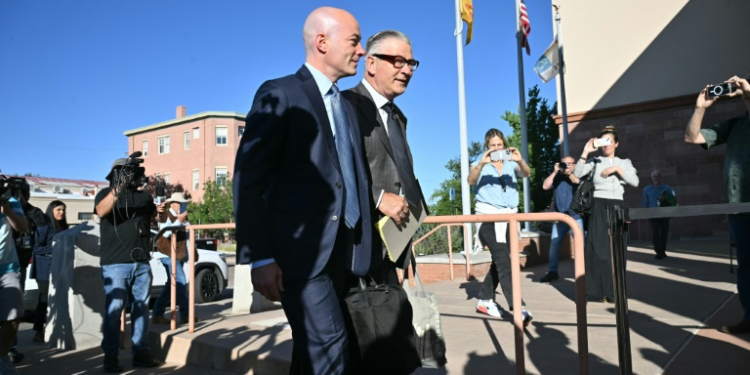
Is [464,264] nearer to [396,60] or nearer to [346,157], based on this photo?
[396,60]

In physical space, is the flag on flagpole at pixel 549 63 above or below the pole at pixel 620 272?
above

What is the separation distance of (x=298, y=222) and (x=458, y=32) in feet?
36.8

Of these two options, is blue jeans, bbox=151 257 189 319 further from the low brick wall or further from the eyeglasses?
the eyeglasses

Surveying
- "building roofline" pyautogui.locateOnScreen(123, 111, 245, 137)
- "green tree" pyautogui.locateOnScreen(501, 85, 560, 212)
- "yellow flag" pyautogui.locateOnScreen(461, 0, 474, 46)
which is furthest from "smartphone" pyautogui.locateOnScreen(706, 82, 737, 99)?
"building roofline" pyautogui.locateOnScreen(123, 111, 245, 137)

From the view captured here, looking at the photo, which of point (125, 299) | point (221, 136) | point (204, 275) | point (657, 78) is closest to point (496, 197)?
point (125, 299)

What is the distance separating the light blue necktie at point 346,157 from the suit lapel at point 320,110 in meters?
0.05

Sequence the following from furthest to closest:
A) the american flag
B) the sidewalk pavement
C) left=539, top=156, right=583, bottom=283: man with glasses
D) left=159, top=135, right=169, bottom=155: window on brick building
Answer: left=159, top=135, right=169, bottom=155: window on brick building < the american flag < left=539, top=156, right=583, bottom=283: man with glasses < the sidewalk pavement

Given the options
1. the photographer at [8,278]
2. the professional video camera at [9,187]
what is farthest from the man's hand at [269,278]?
the professional video camera at [9,187]

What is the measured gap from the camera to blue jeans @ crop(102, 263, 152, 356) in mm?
4832

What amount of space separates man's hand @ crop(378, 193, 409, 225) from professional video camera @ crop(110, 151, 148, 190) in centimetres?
322

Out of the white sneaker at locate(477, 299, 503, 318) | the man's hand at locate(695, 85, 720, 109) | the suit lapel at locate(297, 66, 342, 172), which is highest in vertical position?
the man's hand at locate(695, 85, 720, 109)

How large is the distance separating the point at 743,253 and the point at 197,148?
4950cm

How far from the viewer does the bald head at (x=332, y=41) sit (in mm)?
2318

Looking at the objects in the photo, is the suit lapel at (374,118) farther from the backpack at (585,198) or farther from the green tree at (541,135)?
the green tree at (541,135)
